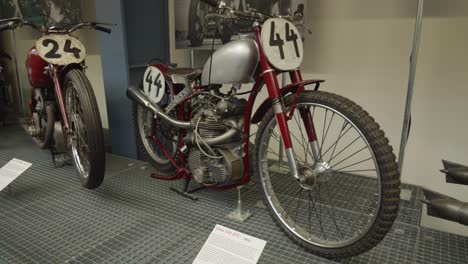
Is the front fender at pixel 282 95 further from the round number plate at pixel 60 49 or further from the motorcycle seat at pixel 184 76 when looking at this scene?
the round number plate at pixel 60 49

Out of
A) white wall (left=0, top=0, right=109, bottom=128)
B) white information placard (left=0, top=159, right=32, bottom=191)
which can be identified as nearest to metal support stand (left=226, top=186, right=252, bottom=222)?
white information placard (left=0, top=159, right=32, bottom=191)

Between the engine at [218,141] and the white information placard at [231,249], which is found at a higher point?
the engine at [218,141]

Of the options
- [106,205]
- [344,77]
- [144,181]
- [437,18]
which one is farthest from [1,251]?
[437,18]

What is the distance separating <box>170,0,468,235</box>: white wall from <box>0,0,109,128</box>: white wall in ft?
7.45

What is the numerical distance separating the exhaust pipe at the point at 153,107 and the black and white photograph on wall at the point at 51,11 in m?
1.64

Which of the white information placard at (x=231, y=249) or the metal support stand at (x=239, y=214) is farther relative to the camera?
the metal support stand at (x=239, y=214)

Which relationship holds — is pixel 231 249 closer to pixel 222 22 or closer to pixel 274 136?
pixel 274 136

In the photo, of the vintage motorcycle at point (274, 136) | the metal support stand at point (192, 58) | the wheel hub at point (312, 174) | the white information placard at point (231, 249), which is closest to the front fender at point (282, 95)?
the vintage motorcycle at point (274, 136)

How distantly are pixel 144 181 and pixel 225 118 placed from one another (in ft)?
2.90

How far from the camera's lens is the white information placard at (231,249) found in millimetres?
1107

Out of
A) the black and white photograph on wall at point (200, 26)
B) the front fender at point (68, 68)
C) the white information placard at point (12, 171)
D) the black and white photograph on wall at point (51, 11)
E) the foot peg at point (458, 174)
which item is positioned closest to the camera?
the foot peg at point (458, 174)

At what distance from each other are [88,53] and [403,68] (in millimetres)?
3029

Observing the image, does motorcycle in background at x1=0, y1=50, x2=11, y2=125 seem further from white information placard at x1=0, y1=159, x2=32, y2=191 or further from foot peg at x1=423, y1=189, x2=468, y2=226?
foot peg at x1=423, y1=189, x2=468, y2=226

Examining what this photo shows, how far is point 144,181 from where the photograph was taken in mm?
2252
